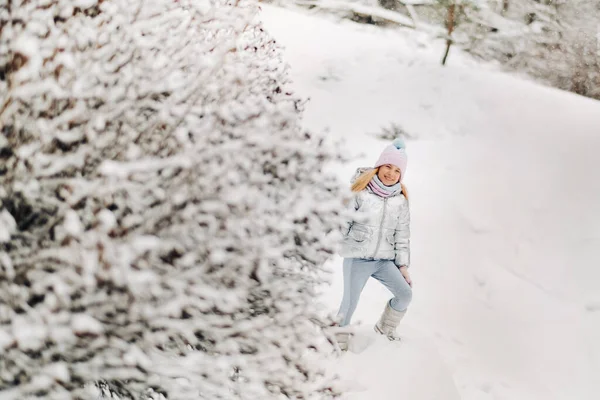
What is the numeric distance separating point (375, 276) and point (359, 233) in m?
0.39

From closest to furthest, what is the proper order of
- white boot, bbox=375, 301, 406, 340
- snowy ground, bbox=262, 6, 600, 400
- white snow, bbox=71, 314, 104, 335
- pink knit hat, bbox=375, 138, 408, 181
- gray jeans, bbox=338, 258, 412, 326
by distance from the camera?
white snow, bbox=71, 314, 104, 335 → pink knit hat, bbox=375, 138, 408, 181 → gray jeans, bbox=338, 258, 412, 326 → white boot, bbox=375, 301, 406, 340 → snowy ground, bbox=262, 6, 600, 400

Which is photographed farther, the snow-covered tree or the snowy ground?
the snowy ground

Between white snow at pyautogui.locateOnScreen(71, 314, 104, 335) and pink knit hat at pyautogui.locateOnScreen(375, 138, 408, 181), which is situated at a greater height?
pink knit hat at pyautogui.locateOnScreen(375, 138, 408, 181)

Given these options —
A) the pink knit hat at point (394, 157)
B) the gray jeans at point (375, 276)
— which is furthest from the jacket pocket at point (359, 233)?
the pink knit hat at point (394, 157)

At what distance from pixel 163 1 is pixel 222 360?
1.88 meters

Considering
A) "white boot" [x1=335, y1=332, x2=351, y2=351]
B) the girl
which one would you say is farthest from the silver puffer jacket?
"white boot" [x1=335, y1=332, x2=351, y2=351]

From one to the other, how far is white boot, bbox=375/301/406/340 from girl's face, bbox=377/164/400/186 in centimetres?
94

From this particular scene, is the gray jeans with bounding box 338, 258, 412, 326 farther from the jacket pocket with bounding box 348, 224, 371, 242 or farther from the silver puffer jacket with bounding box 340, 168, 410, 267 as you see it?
the jacket pocket with bounding box 348, 224, 371, 242

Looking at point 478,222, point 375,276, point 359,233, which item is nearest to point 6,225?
point 359,233

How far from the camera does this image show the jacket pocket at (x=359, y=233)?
3.11 meters

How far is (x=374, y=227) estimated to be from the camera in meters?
3.12

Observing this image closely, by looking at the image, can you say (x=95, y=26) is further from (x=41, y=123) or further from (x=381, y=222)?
(x=381, y=222)

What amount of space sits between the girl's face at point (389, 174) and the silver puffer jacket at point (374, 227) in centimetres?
12

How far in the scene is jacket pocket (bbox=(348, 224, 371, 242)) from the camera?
3.11 m
